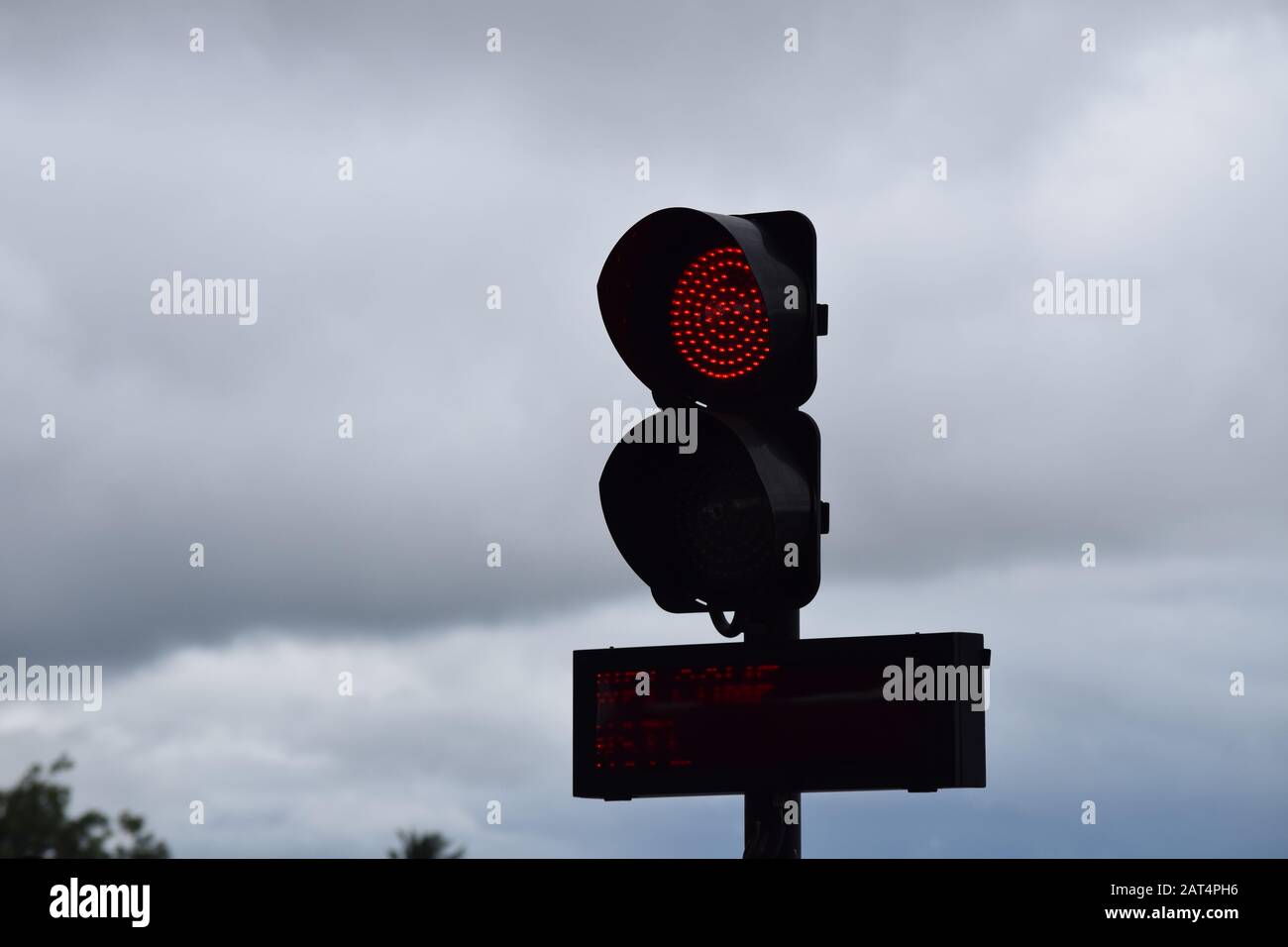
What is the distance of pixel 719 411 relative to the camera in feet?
18.7

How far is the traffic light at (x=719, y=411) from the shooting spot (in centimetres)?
552

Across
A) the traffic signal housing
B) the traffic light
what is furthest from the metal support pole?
the traffic signal housing

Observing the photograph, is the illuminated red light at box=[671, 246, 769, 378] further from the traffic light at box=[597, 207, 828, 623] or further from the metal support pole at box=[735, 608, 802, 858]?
the metal support pole at box=[735, 608, 802, 858]

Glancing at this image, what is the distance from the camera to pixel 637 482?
5.77m

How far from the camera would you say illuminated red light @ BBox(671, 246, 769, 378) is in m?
5.60

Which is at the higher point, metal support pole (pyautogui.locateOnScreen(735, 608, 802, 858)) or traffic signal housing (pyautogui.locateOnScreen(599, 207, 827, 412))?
traffic signal housing (pyautogui.locateOnScreen(599, 207, 827, 412))

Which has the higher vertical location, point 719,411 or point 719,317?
point 719,317

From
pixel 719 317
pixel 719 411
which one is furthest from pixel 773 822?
pixel 719 317

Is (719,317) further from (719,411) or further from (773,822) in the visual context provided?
(773,822)

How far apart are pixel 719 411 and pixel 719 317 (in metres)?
→ 0.28

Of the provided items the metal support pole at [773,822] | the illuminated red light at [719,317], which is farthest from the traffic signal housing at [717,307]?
the metal support pole at [773,822]
